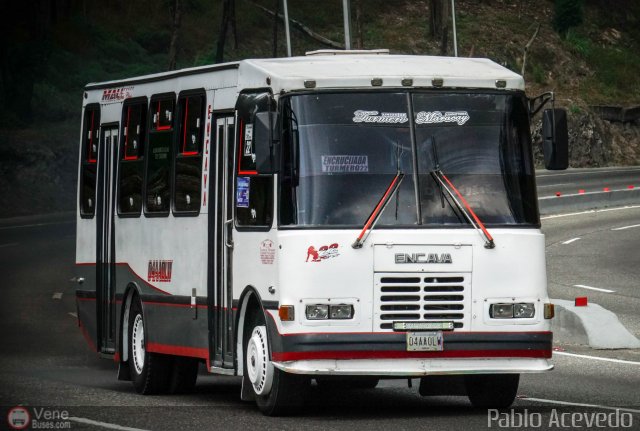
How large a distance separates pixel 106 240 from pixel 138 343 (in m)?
1.59

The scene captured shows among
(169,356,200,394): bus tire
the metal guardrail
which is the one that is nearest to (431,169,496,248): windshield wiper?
(169,356,200,394): bus tire

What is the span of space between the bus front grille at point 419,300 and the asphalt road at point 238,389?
0.80 metres

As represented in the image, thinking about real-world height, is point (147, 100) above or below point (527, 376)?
above

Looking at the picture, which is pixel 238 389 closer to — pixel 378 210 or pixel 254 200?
pixel 254 200

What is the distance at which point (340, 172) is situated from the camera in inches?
504

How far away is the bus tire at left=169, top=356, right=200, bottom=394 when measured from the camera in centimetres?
1576

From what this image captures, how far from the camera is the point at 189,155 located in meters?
14.9

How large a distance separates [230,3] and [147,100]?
57987 mm

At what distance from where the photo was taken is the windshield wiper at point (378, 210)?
41.2 ft

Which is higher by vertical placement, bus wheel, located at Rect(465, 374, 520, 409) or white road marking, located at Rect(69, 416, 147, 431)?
bus wheel, located at Rect(465, 374, 520, 409)

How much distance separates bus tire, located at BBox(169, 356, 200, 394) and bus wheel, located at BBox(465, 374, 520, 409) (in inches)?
126

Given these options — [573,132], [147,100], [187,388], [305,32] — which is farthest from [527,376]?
[305,32]

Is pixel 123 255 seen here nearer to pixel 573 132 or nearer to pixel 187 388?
pixel 187 388

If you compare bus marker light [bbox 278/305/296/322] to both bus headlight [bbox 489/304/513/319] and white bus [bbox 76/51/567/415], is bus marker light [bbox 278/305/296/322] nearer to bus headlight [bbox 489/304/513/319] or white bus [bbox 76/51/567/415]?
white bus [bbox 76/51/567/415]
